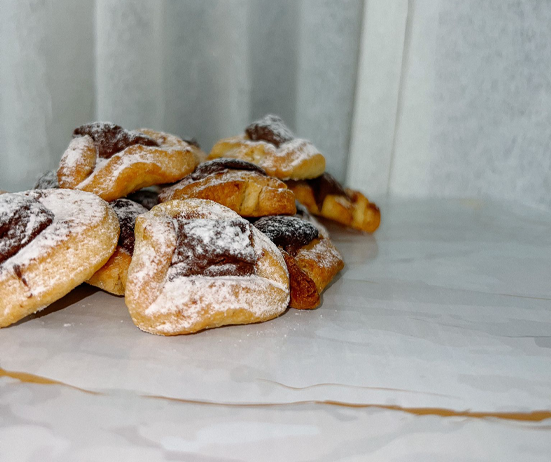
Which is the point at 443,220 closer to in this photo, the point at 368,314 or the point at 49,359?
the point at 368,314

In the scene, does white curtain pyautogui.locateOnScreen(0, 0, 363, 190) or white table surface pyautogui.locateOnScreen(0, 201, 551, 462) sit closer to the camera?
white table surface pyautogui.locateOnScreen(0, 201, 551, 462)

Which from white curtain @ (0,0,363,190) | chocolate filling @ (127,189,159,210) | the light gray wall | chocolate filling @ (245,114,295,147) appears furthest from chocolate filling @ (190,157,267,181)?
the light gray wall

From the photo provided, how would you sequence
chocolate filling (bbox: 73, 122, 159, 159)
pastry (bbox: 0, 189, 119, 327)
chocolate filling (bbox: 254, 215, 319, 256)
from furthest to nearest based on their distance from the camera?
chocolate filling (bbox: 73, 122, 159, 159), chocolate filling (bbox: 254, 215, 319, 256), pastry (bbox: 0, 189, 119, 327)

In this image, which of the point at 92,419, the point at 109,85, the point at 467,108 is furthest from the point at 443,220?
the point at 92,419

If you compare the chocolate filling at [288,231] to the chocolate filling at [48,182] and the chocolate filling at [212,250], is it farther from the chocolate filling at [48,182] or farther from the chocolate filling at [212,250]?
the chocolate filling at [48,182]

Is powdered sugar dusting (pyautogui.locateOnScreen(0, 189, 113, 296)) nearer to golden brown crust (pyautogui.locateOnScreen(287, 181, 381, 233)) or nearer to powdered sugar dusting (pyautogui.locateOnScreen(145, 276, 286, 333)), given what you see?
powdered sugar dusting (pyautogui.locateOnScreen(145, 276, 286, 333))

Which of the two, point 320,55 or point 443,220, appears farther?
point 320,55

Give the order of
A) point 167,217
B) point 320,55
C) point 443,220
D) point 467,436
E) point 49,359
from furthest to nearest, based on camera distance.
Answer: point 320,55 < point 443,220 < point 167,217 < point 49,359 < point 467,436

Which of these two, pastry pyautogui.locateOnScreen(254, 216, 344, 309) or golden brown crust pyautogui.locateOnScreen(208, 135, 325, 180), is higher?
golden brown crust pyautogui.locateOnScreen(208, 135, 325, 180)
